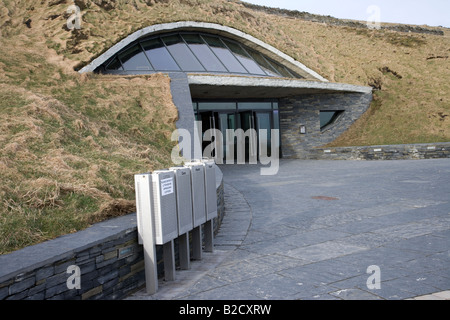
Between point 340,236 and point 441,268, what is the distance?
1.81 m

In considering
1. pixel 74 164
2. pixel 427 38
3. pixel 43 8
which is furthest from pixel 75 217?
pixel 427 38

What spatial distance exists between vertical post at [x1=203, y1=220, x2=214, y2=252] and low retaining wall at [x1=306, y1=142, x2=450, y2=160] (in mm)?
15252

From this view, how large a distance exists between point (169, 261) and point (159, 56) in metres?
13.8

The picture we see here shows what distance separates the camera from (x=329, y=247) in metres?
5.84

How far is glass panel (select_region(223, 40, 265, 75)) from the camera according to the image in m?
19.5

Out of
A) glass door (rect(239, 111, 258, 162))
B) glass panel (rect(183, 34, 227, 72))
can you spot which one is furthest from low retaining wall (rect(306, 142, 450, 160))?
glass panel (rect(183, 34, 227, 72))

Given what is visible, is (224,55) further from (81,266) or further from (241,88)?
(81,266)

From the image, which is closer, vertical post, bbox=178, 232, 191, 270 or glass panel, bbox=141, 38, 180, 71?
vertical post, bbox=178, 232, 191, 270

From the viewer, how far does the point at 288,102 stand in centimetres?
2277

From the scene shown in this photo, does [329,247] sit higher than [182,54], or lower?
lower

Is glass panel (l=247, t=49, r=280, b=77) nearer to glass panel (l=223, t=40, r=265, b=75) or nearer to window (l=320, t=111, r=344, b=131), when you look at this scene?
glass panel (l=223, t=40, r=265, b=75)

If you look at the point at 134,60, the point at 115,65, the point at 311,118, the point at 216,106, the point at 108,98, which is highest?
the point at 134,60

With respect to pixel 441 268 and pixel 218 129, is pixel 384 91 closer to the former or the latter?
pixel 218 129

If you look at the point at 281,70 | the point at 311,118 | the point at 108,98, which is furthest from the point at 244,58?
the point at 108,98
